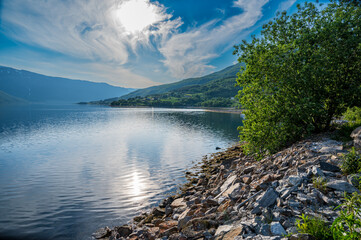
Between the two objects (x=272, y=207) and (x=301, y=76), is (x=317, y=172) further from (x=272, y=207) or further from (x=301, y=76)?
(x=301, y=76)

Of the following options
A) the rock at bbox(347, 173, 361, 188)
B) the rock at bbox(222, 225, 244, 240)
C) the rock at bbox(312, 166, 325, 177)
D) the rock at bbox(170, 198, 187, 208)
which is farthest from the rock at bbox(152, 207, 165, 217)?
the rock at bbox(347, 173, 361, 188)

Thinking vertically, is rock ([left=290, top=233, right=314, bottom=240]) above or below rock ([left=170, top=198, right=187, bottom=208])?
above

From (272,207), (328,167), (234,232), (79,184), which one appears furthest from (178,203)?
(79,184)

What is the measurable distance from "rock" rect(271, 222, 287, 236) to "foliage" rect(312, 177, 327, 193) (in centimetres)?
364

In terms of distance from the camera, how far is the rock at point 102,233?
553 inches

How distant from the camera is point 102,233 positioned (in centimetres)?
1431

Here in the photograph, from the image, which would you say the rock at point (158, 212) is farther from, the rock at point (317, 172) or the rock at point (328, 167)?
the rock at point (328, 167)

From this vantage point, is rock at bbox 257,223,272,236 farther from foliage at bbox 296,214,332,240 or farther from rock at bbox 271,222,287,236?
foliage at bbox 296,214,332,240

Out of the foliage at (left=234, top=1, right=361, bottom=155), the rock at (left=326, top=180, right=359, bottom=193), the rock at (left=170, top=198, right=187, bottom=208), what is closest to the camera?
the rock at (left=326, top=180, right=359, bottom=193)

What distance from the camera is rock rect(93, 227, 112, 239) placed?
1405cm

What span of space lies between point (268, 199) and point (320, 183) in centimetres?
280

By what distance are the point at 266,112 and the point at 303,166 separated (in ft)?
30.0

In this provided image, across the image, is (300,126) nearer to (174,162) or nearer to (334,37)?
(334,37)

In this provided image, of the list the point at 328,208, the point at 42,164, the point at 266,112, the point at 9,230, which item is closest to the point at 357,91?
the point at 266,112
